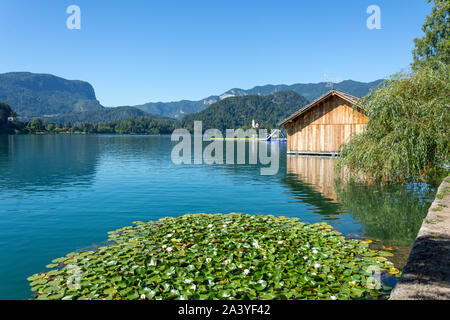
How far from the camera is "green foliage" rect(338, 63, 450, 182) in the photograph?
12.4 meters

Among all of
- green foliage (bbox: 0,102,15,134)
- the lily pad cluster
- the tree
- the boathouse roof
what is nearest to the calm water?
the lily pad cluster

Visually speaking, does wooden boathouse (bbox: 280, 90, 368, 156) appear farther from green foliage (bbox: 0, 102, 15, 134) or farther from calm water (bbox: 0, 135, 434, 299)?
green foliage (bbox: 0, 102, 15, 134)

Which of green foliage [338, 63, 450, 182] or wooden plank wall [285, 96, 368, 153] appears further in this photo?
wooden plank wall [285, 96, 368, 153]

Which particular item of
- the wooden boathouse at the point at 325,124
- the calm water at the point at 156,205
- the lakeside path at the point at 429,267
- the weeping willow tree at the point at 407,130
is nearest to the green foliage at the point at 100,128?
the wooden boathouse at the point at 325,124

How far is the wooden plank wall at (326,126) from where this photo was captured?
30.3 m

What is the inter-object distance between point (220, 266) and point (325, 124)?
1105 inches

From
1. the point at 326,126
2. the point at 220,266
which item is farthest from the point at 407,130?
the point at 326,126

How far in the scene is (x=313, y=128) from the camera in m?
32.6

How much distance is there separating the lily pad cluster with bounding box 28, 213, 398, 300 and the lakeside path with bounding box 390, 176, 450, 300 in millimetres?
769

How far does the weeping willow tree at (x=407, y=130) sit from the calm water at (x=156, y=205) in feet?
5.52

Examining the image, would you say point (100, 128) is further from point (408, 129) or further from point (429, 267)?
point (429, 267)

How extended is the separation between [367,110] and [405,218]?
632cm
